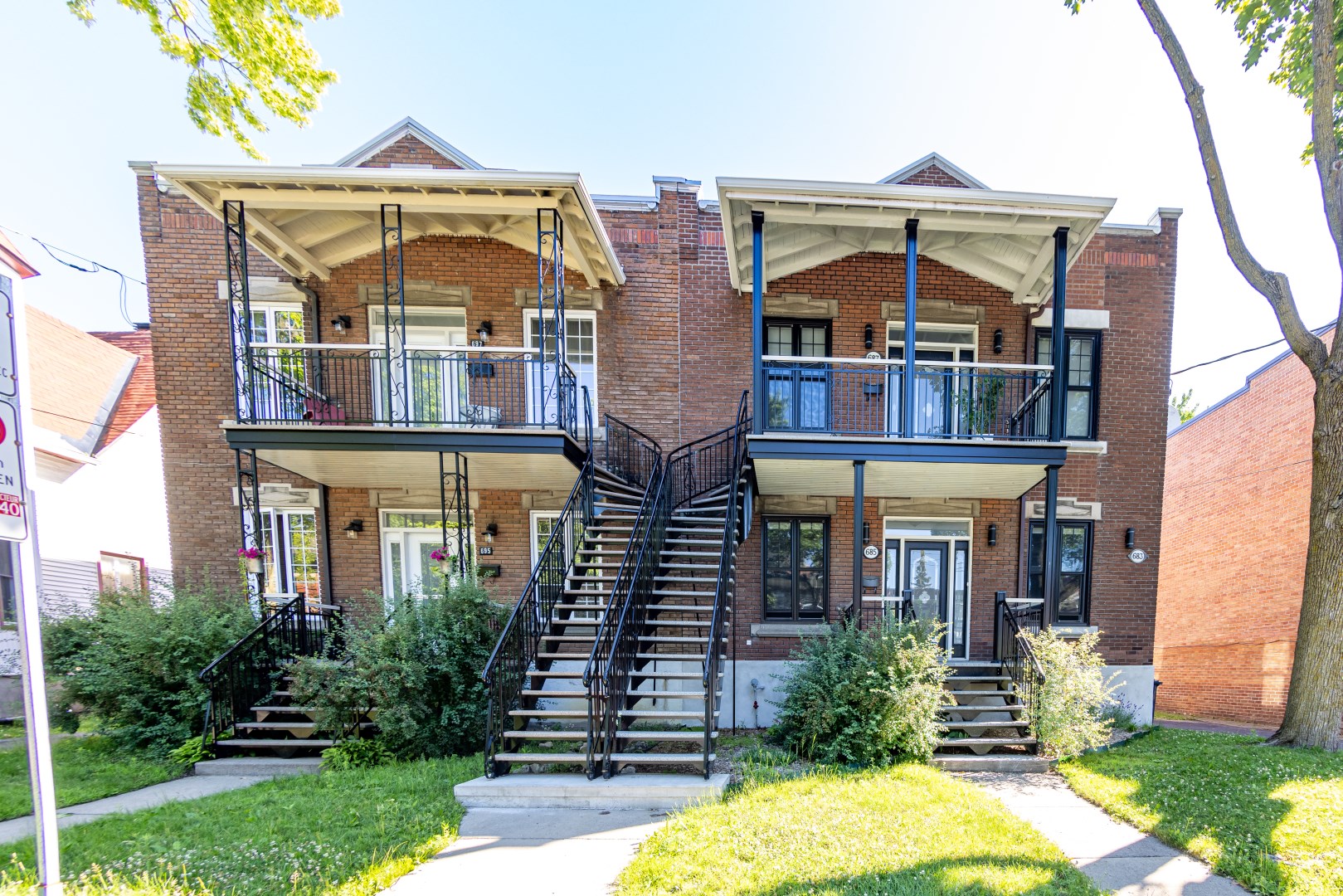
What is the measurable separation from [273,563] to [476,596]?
485 centimetres

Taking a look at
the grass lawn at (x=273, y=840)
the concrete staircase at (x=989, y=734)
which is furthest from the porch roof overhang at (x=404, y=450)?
the concrete staircase at (x=989, y=734)

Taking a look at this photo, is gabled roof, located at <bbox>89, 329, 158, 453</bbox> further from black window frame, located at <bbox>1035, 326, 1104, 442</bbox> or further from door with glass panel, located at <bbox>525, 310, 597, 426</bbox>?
black window frame, located at <bbox>1035, 326, 1104, 442</bbox>

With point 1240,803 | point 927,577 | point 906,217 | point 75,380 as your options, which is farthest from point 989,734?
point 75,380

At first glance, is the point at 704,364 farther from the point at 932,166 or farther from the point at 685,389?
the point at 932,166

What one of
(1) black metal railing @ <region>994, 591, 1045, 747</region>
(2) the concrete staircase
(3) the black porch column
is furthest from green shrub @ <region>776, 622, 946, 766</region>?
(1) black metal railing @ <region>994, 591, 1045, 747</region>

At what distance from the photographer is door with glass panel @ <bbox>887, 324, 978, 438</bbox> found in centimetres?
747

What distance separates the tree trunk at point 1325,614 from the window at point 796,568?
574 cm

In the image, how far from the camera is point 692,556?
7.62 meters

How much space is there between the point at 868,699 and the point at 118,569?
1473cm

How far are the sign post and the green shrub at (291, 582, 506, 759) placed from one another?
2.99 m

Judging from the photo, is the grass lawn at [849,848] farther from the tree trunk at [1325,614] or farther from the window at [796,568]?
the tree trunk at [1325,614]

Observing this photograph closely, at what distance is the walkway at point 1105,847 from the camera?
3877 millimetres

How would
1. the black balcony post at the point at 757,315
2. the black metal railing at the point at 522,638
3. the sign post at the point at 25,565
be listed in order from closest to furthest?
1. the sign post at the point at 25,565
2. the black metal railing at the point at 522,638
3. the black balcony post at the point at 757,315

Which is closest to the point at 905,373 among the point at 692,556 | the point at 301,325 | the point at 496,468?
the point at 692,556
